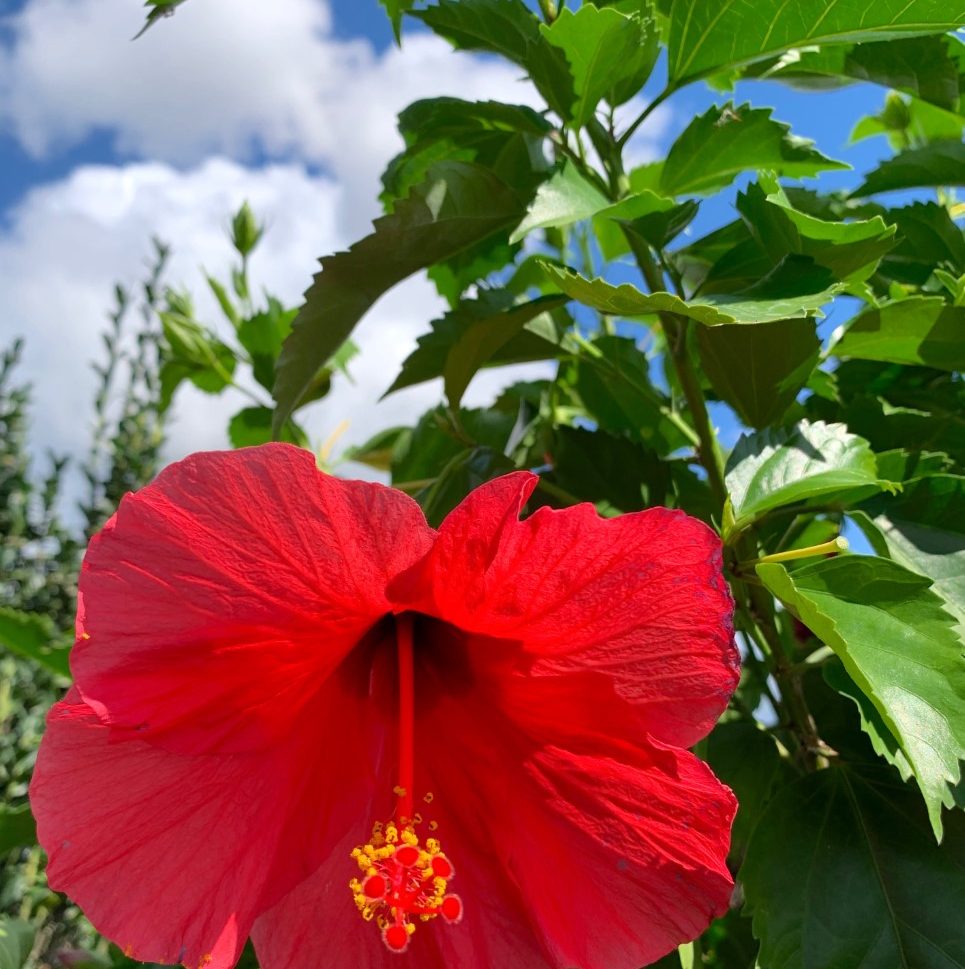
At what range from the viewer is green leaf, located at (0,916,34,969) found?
100 centimetres

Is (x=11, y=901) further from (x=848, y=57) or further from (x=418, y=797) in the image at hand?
(x=848, y=57)

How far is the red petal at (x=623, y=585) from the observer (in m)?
0.75

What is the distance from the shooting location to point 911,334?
3.65ft

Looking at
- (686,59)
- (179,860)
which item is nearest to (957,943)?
(179,860)

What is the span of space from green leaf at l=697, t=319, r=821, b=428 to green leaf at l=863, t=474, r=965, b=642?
17 cm

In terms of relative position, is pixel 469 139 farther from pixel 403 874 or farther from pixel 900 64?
pixel 403 874

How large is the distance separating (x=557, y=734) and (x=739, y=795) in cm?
35

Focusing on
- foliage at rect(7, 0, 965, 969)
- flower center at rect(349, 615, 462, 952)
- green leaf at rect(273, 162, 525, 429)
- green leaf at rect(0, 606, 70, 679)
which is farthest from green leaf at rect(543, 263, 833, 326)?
green leaf at rect(0, 606, 70, 679)

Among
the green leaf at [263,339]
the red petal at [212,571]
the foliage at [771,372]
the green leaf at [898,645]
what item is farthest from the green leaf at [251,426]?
the green leaf at [898,645]

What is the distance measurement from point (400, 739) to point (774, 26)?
2.79ft

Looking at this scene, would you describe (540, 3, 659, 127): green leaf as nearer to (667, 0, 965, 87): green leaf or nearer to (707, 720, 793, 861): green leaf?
(667, 0, 965, 87): green leaf

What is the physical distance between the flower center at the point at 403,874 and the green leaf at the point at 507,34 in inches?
27.3

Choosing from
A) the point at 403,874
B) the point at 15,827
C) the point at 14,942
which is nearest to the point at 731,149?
the point at 403,874

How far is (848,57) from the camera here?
1.21 m
